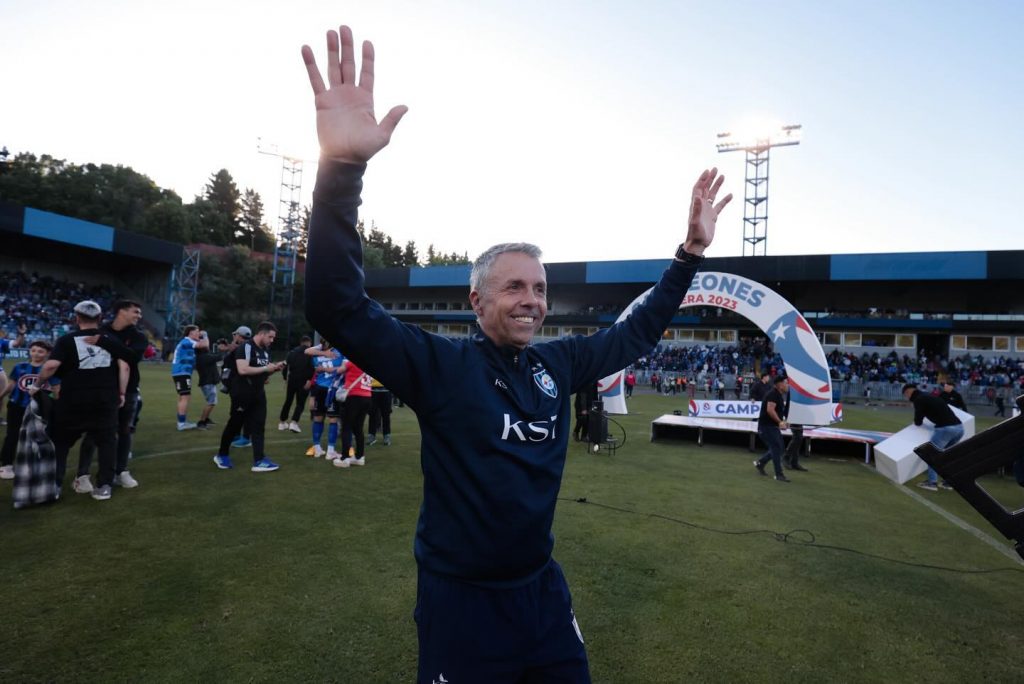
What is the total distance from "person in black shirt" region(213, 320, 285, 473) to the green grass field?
304 mm

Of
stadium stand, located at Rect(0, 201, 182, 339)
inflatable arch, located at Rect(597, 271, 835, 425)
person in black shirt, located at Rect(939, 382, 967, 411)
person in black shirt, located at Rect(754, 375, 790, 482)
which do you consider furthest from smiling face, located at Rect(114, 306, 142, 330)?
stadium stand, located at Rect(0, 201, 182, 339)

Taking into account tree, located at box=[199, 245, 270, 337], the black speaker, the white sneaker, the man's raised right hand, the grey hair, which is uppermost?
tree, located at box=[199, 245, 270, 337]

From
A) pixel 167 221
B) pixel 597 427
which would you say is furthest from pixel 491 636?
pixel 167 221

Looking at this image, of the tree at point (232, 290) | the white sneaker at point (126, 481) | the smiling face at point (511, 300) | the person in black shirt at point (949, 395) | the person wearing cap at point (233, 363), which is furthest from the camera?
the tree at point (232, 290)

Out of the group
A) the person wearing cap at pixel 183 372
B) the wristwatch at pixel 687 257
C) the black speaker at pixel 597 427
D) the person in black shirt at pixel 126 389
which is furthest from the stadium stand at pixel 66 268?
the wristwatch at pixel 687 257

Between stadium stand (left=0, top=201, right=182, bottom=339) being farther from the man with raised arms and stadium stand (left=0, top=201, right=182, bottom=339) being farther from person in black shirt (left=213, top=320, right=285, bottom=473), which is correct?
the man with raised arms

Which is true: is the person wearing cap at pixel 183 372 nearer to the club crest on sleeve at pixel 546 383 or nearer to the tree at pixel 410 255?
the club crest on sleeve at pixel 546 383

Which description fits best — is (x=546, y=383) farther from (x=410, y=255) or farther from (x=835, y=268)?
(x=410, y=255)

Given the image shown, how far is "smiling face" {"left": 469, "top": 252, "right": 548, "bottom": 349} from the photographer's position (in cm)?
179

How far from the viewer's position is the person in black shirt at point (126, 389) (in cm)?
567

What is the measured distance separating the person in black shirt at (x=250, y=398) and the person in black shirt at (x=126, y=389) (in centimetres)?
110

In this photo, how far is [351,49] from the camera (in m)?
1.35

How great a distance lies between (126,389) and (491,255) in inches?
247

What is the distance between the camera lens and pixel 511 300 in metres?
1.80
